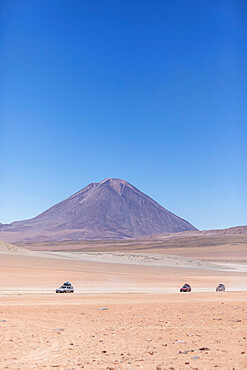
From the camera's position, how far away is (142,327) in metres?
14.2

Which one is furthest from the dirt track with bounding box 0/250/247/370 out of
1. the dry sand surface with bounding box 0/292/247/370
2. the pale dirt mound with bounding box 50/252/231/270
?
the pale dirt mound with bounding box 50/252/231/270

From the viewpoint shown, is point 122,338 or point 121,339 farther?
point 122,338

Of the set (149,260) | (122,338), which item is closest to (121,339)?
(122,338)

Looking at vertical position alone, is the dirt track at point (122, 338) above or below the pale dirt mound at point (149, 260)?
below

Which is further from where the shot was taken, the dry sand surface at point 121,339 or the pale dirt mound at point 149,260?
the pale dirt mound at point 149,260

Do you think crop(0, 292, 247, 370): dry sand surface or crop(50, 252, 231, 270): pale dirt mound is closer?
crop(0, 292, 247, 370): dry sand surface

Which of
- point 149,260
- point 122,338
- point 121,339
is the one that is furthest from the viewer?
point 149,260

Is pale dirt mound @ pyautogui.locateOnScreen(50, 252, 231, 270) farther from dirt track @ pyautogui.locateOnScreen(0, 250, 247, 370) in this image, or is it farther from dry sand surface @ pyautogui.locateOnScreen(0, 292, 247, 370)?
dry sand surface @ pyautogui.locateOnScreen(0, 292, 247, 370)

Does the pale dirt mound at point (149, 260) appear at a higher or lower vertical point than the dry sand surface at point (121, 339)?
higher

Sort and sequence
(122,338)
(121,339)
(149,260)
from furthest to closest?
(149,260) → (122,338) → (121,339)

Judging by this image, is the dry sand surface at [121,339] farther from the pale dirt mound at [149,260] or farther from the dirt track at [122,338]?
the pale dirt mound at [149,260]

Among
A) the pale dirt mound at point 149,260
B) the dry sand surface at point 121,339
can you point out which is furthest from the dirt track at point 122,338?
the pale dirt mound at point 149,260

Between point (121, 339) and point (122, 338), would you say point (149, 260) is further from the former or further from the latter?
point (121, 339)

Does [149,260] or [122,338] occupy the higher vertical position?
[149,260]
